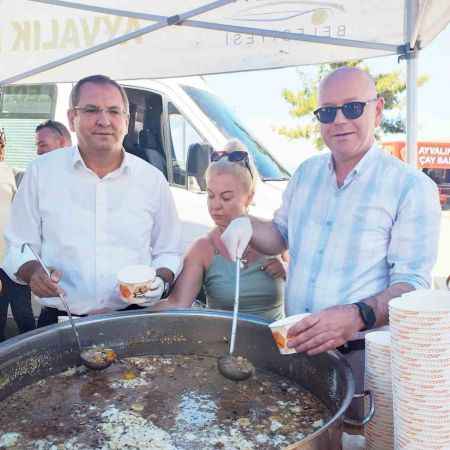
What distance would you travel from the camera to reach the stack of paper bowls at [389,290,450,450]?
0.93 metres

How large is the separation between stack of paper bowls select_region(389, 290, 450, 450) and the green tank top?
4.58ft

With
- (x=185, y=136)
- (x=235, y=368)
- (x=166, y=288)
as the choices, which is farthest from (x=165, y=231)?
(x=185, y=136)

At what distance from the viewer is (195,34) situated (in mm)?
3168


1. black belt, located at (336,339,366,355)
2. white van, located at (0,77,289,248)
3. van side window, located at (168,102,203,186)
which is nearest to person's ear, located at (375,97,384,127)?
black belt, located at (336,339,366,355)

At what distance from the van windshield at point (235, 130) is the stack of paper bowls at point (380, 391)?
3267mm

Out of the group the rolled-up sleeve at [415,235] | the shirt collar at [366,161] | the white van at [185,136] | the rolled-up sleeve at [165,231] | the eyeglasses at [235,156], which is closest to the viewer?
the rolled-up sleeve at [415,235]

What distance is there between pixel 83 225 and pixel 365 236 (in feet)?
3.77

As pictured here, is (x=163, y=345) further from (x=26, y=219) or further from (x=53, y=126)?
(x=53, y=126)

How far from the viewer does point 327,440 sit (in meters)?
0.99

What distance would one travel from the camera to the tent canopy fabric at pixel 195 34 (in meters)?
2.84

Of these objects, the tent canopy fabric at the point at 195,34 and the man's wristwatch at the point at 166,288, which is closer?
the man's wristwatch at the point at 166,288

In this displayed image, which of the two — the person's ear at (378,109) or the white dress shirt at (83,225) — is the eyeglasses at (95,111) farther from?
the person's ear at (378,109)

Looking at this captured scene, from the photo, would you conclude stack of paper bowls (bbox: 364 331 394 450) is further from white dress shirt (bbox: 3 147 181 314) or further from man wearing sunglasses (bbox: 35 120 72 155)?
man wearing sunglasses (bbox: 35 120 72 155)

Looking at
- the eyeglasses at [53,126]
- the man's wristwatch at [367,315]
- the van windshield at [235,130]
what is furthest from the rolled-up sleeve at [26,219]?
the van windshield at [235,130]
